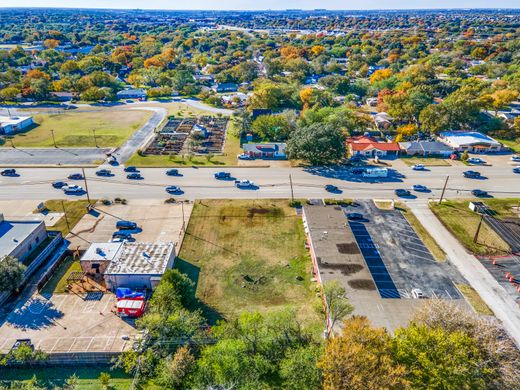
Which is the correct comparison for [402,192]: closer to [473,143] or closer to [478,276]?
[478,276]

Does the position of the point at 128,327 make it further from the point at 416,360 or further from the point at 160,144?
the point at 160,144

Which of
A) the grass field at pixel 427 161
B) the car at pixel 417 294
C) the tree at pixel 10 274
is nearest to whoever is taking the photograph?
the tree at pixel 10 274

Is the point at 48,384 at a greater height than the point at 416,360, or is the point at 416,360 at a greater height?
the point at 416,360

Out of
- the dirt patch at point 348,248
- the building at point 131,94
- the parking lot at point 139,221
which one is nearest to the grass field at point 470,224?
the dirt patch at point 348,248

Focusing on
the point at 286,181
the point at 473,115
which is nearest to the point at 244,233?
the point at 286,181

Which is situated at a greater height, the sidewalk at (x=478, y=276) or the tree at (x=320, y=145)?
the tree at (x=320, y=145)

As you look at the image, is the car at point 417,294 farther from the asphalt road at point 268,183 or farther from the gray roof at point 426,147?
the gray roof at point 426,147
